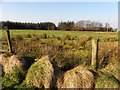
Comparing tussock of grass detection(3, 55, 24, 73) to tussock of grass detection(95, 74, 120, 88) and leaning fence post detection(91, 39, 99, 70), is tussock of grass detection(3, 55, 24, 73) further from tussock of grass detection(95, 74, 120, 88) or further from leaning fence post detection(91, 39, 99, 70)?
tussock of grass detection(95, 74, 120, 88)

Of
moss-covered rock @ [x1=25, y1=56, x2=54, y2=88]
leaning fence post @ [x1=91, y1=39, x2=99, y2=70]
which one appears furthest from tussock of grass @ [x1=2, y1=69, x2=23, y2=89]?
leaning fence post @ [x1=91, y1=39, x2=99, y2=70]

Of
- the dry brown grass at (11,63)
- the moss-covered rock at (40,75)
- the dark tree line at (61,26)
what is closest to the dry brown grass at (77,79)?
the moss-covered rock at (40,75)

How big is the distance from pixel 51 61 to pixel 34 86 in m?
1.00

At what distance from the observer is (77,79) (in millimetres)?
9297

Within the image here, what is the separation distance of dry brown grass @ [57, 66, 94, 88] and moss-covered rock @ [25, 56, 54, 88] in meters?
0.36

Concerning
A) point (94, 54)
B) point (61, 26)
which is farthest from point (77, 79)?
point (61, 26)

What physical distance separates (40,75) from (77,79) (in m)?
1.18

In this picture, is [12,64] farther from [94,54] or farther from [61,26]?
[61,26]

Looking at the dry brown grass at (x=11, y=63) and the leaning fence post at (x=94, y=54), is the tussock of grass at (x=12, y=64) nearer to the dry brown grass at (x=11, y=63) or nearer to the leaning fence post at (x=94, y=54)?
the dry brown grass at (x=11, y=63)

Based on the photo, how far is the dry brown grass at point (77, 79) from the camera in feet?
30.3

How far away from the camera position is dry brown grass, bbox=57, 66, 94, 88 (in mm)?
9234

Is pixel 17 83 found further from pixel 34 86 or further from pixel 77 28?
pixel 77 28

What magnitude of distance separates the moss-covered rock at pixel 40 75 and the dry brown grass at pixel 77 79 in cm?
36

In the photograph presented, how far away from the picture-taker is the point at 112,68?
33.0ft
